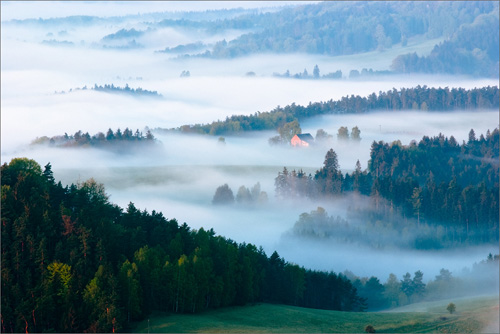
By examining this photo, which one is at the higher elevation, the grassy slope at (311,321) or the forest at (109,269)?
the forest at (109,269)

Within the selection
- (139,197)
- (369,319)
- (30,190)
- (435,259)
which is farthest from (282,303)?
(139,197)

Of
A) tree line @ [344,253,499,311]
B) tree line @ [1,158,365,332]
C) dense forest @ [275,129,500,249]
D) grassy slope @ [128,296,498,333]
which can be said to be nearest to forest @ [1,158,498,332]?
tree line @ [1,158,365,332]

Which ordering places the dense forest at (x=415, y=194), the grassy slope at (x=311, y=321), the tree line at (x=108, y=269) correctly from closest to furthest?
the tree line at (x=108, y=269) → the grassy slope at (x=311, y=321) → the dense forest at (x=415, y=194)

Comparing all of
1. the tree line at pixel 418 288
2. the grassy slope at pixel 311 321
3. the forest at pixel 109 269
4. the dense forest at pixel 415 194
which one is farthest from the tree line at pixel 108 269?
the dense forest at pixel 415 194

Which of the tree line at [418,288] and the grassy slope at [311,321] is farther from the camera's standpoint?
the tree line at [418,288]

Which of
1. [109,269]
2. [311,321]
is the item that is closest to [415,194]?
[311,321]

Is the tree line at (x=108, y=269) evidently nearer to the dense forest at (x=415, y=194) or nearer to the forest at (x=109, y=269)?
the forest at (x=109, y=269)
